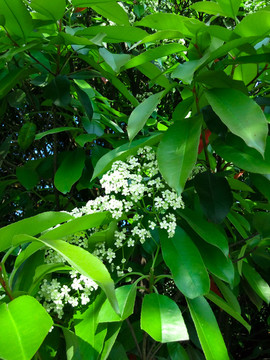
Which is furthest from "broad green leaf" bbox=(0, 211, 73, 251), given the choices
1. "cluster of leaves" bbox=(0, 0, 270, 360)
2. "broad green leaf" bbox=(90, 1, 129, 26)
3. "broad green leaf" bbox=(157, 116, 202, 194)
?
"broad green leaf" bbox=(90, 1, 129, 26)

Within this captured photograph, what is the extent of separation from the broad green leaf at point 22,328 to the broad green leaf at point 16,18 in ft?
2.42

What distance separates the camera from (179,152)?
892mm

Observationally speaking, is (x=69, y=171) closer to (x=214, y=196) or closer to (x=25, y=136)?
(x=25, y=136)

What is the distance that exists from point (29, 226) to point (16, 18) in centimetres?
61

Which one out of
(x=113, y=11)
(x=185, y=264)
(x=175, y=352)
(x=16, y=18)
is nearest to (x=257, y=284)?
(x=175, y=352)

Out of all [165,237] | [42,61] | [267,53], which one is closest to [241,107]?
[267,53]

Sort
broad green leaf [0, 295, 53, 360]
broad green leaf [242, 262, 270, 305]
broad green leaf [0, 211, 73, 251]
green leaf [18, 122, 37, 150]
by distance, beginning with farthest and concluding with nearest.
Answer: green leaf [18, 122, 37, 150] → broad green leaf [242, 262, 270, 305] → broad green leaf [0, 211, 73, 251] → broad green leaf [0, 295, 53, 360]

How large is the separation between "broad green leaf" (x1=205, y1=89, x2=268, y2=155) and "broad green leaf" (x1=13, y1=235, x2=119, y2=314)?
0.35 m

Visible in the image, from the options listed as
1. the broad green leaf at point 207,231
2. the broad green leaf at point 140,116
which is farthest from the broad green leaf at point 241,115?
the broad green leaf at point 207,231

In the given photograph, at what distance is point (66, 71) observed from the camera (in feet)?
4.87

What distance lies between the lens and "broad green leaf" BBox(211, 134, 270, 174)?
87 cm

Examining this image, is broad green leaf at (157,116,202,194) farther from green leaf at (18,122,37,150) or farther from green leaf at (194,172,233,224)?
green leaf at (18,122,37,150)

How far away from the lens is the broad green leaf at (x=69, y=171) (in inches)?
48.9

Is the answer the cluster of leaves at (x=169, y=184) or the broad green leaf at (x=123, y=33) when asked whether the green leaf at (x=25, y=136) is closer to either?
the cluster of leaves at (x=169, y=184)
